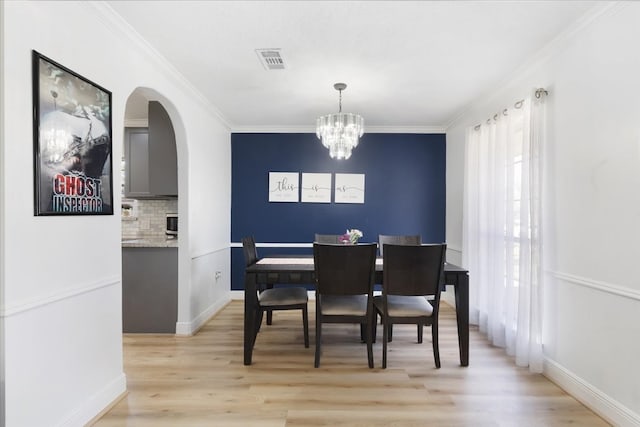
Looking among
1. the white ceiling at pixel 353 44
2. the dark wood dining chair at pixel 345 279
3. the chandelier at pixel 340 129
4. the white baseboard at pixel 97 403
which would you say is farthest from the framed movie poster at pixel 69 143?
the chandelier at pixel 340 129

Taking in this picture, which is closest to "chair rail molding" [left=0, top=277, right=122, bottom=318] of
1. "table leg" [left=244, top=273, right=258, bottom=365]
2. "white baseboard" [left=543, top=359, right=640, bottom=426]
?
"table leg" [left=244, top=273, right=258, bottom=365]

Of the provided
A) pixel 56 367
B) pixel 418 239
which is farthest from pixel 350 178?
pixel 56 367

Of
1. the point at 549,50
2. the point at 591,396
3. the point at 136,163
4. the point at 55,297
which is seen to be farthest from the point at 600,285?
the point at 136,163

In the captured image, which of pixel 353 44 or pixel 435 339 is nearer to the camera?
pixel 353 44

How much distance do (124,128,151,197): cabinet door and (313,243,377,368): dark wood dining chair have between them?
8.28 ft

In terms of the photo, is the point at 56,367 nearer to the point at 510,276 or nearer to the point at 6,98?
the point at 6,98

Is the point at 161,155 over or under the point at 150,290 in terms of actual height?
over

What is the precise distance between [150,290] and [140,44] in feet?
7.41

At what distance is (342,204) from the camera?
5059 mm

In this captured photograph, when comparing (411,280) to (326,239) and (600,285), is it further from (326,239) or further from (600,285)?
(326,239)

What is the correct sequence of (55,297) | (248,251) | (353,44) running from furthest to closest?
(248,251) < (353,44) < (55,297)

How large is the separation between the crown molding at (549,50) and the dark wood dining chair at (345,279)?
1941 millimetres

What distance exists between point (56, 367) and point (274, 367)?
1.46m

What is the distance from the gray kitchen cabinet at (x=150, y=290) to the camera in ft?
11.3
